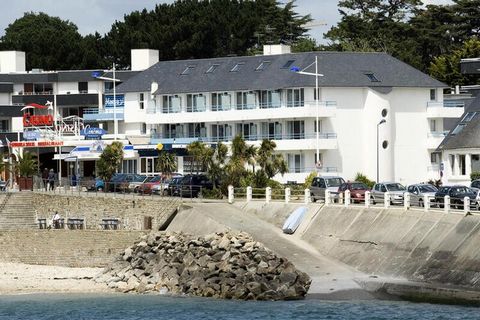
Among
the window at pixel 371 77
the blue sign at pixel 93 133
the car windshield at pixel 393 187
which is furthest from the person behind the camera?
the blue sign at pixel 93 133

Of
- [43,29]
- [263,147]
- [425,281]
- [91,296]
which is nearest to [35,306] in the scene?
[91,296]

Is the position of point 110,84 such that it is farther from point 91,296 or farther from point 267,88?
point 91,296

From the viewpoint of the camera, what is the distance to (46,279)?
78750 millimetres

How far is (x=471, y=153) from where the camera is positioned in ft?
331

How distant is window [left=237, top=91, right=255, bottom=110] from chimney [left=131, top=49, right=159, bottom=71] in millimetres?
22432

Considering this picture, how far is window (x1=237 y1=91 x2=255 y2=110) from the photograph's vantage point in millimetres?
111688

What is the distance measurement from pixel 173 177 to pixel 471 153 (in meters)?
19.0

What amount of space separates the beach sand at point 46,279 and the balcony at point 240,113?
30198mm

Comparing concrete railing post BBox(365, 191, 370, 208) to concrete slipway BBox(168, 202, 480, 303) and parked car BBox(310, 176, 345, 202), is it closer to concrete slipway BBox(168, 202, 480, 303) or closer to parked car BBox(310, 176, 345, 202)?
concrete slipway BBox(168, 202, 480, 303)

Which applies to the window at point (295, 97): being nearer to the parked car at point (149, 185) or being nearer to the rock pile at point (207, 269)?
the parked car at point (149, 185)

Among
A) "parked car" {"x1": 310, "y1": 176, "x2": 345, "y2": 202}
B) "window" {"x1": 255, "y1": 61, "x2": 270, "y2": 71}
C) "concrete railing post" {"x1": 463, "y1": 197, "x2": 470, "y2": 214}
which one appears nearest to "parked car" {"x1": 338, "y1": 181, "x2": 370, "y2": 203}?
"parked car" {"x1": 310, "y1": 176, "x2": 345, "y2": 202}

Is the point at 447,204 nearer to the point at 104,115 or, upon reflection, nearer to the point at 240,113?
the point at 240,113

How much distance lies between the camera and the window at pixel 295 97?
358 feet

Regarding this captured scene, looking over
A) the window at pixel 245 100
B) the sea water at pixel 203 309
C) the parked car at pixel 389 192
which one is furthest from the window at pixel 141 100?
the sea water at pixel 203 309
